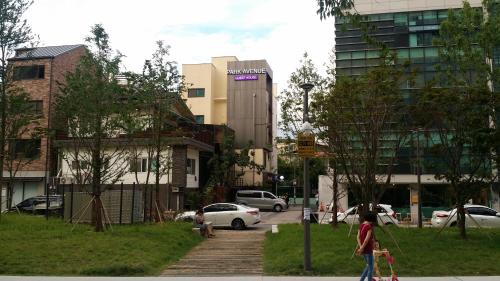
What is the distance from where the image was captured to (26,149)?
3591cm

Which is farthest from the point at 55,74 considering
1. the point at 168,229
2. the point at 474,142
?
the point at 474,142

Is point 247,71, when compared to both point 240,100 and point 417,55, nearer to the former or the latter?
point 240,100

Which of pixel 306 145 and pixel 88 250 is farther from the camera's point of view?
pixel 88 250

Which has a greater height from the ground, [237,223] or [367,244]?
[367,244]

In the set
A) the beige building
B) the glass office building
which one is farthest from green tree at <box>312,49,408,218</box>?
the beige building

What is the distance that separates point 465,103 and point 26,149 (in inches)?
1114

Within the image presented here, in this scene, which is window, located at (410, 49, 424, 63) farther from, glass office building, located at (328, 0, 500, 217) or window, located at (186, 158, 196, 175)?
window, located at (186, 158, 196, 175)

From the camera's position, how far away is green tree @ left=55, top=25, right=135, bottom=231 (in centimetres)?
1955

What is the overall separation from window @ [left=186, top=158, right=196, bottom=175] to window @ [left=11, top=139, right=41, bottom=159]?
34.4ft

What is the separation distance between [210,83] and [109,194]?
132 ft

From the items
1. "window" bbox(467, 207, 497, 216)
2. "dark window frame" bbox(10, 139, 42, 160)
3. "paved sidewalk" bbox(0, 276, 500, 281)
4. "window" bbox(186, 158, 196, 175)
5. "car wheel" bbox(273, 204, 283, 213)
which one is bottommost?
"paved sidewalk" bbox(0, 276, 500, 281)

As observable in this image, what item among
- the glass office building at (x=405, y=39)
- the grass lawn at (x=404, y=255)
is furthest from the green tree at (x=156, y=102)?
the glass office building at (x=405, y=39)

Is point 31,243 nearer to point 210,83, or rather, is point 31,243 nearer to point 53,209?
point 53,209

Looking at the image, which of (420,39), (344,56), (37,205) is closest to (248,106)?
(344,56)
